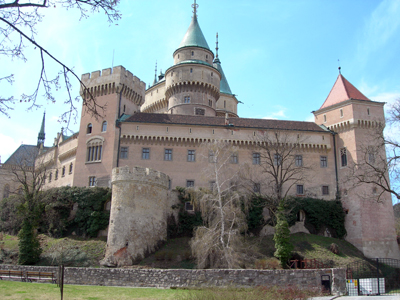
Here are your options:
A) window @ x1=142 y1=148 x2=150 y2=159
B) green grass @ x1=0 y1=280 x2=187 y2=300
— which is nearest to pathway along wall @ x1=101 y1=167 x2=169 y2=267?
green grass @ x1=0 y1=280 x2=187 y2=300

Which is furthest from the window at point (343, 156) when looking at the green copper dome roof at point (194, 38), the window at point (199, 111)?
the green copper dome roof at point (194, 38)

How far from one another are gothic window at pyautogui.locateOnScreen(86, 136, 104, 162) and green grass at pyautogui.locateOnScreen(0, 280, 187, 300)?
20.7 m

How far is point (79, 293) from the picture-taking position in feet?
54.1

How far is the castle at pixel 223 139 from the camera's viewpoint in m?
35.9

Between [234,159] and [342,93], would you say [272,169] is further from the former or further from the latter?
[342,93]

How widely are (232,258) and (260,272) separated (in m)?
5.11

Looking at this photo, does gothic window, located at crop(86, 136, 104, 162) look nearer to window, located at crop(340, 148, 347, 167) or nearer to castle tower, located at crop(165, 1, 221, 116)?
castle tower, located at crop(165, 1, 221, 116)

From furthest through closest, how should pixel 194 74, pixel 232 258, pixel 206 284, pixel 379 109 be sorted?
pixel 194 74
pixel 379 109
pixel 232 258
pixel 206 284

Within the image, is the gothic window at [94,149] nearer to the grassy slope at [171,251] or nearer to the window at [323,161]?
the grassy slope at [171,251]

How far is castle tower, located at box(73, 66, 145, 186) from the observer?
121 ft

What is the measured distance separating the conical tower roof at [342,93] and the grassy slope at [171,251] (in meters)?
15.1

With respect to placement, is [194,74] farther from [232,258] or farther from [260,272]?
[260,272]

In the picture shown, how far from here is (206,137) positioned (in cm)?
3828

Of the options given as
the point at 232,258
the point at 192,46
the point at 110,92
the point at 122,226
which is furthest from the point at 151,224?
the point at 192,46
